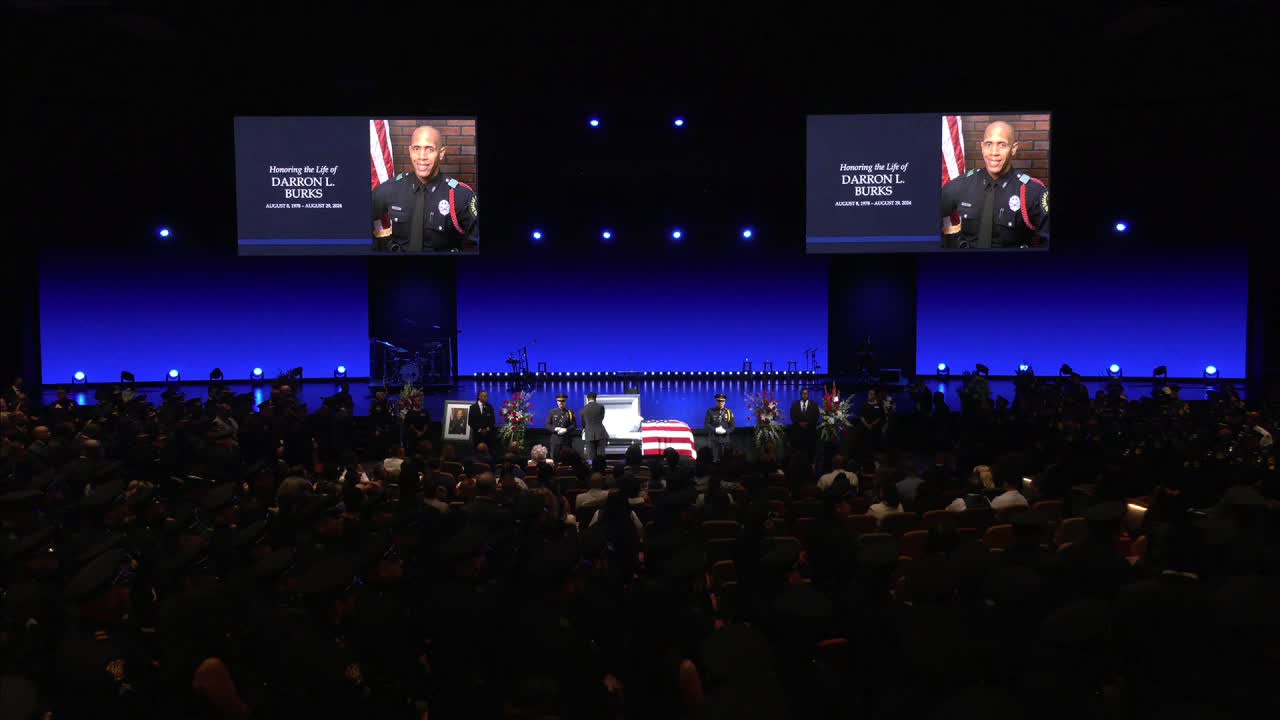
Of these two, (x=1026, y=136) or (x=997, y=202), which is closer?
(x=1026, y=136)

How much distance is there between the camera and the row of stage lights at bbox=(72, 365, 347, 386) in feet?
74.4

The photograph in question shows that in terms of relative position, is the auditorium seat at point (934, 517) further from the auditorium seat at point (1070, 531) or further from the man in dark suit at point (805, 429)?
the man in dark suit at point (805, 429)

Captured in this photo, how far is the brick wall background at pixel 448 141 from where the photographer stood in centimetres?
1803

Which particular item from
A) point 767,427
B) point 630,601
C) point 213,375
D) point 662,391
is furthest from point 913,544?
point 213,375

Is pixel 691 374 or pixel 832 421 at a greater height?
pixel 691 374

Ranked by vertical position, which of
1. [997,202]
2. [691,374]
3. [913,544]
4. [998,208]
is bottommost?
[913,544]

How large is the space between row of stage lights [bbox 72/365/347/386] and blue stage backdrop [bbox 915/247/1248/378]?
16.2 metres

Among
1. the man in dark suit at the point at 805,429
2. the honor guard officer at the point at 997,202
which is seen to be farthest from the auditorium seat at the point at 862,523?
the honor guard officer at the point at 997,202

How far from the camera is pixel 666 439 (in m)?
14.6

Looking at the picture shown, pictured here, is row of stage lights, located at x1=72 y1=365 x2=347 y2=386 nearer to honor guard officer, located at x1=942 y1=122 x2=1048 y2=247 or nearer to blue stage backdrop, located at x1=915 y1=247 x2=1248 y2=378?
honor guard officer, located at x1=942 y1=122 x2=1048 y2=247

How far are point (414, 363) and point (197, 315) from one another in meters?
7.14

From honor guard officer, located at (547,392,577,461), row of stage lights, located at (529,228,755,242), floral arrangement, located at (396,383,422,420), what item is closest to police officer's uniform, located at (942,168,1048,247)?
row of stage lights, located at (529,228,755,242)

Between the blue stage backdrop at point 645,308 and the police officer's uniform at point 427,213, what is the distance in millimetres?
7252

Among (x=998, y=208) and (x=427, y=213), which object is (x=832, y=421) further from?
(x=427, y=213)
